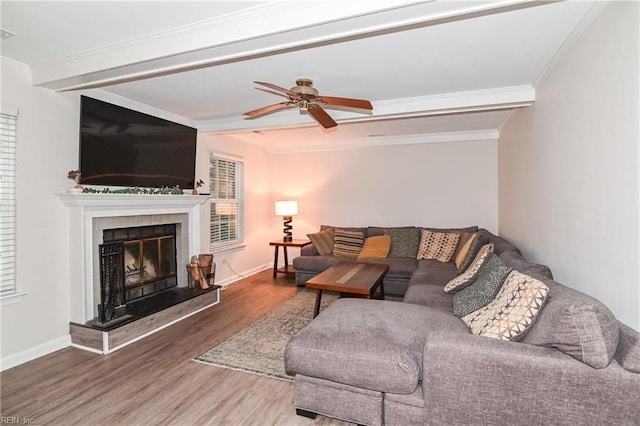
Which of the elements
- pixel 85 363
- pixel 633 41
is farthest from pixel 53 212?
pixel 633 41

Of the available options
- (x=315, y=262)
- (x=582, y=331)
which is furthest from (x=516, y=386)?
(x=315, y=262)

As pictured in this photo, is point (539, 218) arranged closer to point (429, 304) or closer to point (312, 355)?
point (429, 304)

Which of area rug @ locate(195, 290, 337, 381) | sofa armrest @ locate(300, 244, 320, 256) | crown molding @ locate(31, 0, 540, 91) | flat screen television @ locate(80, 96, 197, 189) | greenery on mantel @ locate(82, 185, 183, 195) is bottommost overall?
area rug @ locate(195, 290, 337, 381)

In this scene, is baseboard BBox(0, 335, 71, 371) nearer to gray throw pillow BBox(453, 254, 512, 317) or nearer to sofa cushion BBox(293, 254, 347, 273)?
sofa cushion BBox(293, 254, 347, 273)

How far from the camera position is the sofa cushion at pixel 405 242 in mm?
5102

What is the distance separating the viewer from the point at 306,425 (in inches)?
77.7

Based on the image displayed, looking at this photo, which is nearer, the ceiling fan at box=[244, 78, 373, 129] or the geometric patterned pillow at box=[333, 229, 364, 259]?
the ceiling fan at box=[244, 78, 373, 129]

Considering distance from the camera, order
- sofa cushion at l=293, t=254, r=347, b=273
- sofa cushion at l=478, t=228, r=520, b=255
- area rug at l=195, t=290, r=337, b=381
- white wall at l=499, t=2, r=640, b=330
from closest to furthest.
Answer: white wall at l=499, t=2, r=640, b=330
area rug at l=195, t=290, r=337, b=381
sofa cushion at l=478, t=228, r=520, b=255
sofa cushion at l=293, t=254, r=347, b=273

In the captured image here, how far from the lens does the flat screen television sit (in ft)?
10.4

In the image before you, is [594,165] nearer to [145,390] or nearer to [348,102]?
[348,102]

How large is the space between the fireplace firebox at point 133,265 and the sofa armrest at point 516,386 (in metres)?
2.97

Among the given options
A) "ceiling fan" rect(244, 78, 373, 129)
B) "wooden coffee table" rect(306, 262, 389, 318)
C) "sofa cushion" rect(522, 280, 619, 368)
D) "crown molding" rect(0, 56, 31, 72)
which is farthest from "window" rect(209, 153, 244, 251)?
"sofa cushion" rect(522, 280, 619, 368)

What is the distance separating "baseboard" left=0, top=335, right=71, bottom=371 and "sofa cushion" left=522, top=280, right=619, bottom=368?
148 inches

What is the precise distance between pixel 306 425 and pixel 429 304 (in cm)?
146
